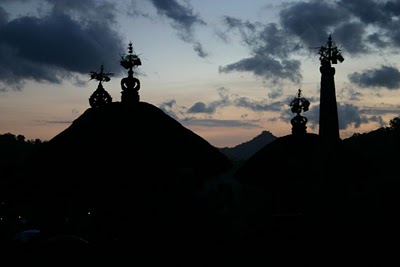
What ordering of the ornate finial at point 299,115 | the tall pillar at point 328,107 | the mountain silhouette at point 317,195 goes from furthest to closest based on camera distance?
1. the ornate finial at point 299,115
2. the tall pillar at point 328,107
3. the mountain silhouette at point 317,195

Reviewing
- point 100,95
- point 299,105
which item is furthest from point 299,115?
point 100,95

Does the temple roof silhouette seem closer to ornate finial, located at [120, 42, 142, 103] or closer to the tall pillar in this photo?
ornate finial, located at [120, 42, 142, 103]

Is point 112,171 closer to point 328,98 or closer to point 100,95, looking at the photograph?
point 100,95

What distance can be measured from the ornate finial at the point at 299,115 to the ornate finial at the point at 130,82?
26.5 feet

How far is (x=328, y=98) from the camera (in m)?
14.7

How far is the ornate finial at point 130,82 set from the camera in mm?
10969

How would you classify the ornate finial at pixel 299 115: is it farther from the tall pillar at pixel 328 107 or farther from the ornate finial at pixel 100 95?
the ornate finial at pixel 100 95

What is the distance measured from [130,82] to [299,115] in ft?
31.5

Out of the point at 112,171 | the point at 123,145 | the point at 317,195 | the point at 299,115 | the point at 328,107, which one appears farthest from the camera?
→ the point at 299,115

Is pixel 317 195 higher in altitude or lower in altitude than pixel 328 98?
lower

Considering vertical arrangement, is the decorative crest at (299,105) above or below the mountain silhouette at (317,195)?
above

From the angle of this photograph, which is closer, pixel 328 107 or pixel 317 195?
pixel 317 195

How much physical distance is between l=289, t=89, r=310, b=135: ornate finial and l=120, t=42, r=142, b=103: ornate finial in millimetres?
8065

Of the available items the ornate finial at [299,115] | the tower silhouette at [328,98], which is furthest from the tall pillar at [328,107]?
the ornate finial at [299,115]
